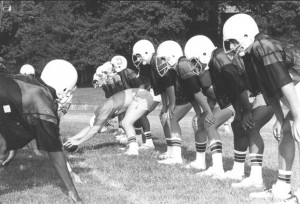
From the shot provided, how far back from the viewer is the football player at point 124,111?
1056cm

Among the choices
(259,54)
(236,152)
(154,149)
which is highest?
(259,54)

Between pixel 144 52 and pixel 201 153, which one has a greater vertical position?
pixel 144 52

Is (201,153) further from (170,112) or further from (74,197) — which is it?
(74,197)

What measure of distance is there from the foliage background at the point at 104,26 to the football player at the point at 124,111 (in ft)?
90.9

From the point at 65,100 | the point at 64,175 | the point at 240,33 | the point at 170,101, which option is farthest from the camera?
the point at 170,101

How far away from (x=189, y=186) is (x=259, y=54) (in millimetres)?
2196

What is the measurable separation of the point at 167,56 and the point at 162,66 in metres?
0.21

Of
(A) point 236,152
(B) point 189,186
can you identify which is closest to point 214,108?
(A) point 236,152

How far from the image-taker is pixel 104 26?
4053 cm

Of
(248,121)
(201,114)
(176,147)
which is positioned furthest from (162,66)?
(248,121)

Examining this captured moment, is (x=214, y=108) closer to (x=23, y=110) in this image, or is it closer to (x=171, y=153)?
(x=171, y=153)

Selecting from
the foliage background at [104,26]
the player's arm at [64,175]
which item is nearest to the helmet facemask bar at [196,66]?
the player's arm at [64,175]

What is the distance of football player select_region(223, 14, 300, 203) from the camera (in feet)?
18.9

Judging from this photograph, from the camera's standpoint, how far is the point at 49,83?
6809 mm
